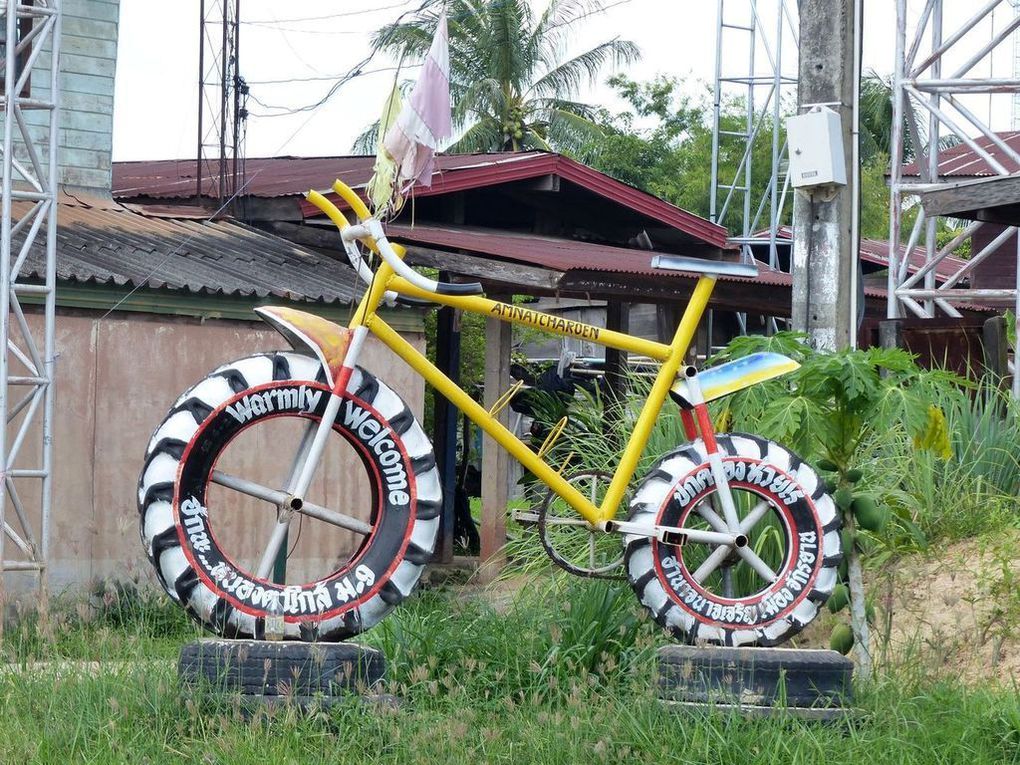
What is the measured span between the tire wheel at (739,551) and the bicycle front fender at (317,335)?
1.32m

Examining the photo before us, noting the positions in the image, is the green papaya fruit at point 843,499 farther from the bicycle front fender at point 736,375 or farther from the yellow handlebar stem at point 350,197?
the yellow handlebar stem at point 350,197

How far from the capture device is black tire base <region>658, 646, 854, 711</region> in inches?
210

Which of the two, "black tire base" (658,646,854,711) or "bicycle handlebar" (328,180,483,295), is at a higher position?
"bicycle handlebar" (328,180,483,295)

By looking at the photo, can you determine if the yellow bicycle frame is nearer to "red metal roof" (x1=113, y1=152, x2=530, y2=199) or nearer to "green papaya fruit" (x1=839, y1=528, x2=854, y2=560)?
"green papaya fruit" (x1=839, y1=528, x2=854, y2=560)

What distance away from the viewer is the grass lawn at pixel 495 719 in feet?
16.6

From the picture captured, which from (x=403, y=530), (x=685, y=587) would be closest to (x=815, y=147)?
(x=685, y=587)

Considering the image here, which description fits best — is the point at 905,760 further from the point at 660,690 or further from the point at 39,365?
the point at 39,365

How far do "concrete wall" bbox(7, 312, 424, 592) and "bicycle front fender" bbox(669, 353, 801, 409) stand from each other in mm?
4681

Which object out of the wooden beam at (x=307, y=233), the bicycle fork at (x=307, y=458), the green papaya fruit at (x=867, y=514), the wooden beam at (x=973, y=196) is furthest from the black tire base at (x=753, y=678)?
the wooden beam at (x=307, y=233)

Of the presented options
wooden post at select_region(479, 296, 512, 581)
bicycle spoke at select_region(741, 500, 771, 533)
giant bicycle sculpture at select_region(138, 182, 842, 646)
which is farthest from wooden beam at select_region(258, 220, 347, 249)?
bicycle spoke at select_region(741, 500, 771, 533)

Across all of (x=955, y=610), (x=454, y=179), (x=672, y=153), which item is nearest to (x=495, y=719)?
(x=955, y=610)

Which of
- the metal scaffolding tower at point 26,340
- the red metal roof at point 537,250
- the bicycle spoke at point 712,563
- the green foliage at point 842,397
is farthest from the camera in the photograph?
the red metal roof at point 537,250

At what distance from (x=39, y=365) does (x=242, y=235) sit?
10.1ft

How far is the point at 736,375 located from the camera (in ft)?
19.7
